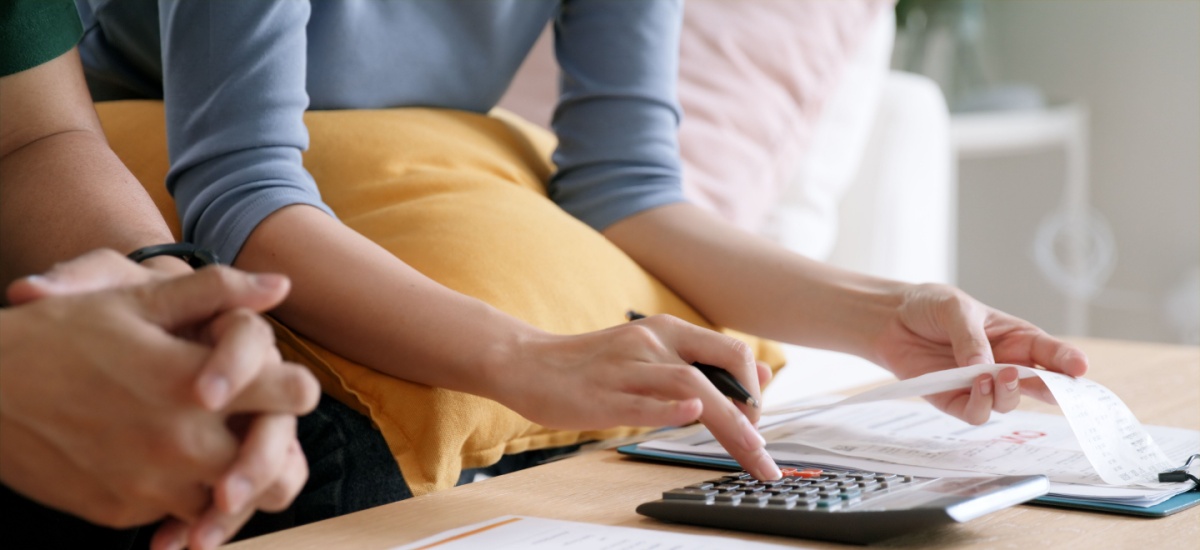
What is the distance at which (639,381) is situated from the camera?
579 millimetres

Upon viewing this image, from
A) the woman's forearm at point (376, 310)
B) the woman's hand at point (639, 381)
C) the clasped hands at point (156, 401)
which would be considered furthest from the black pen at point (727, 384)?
the clasped hands at point (156, 401)

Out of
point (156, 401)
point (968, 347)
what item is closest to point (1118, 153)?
point (968, 347)

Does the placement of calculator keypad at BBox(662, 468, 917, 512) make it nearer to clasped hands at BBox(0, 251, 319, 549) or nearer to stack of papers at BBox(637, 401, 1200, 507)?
stack of papers at BBox(637, 401, 1200, 507)

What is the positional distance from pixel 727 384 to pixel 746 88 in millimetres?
829

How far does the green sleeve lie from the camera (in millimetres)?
690

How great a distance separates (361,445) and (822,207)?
954mm

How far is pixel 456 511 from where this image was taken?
57cm

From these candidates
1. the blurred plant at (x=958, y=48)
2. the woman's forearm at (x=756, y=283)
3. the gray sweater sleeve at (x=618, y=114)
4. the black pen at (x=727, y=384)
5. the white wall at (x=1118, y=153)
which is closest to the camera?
→ the black pen at (x=727, y=384)

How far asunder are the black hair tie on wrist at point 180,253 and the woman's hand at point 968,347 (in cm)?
44

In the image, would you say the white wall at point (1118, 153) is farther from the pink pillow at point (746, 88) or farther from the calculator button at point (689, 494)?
the calculator button at point (689, 494)

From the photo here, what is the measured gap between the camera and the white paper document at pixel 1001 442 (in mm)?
594

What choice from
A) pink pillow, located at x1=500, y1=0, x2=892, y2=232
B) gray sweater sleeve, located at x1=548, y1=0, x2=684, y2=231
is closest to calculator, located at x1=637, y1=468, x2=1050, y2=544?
gray sweater sleeve, located at x1=548, y1=0, x2=684, y2=231

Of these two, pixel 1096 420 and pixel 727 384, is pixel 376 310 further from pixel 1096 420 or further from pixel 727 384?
pixel 1096 420

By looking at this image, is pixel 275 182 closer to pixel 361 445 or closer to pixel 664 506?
pixel 361 445
